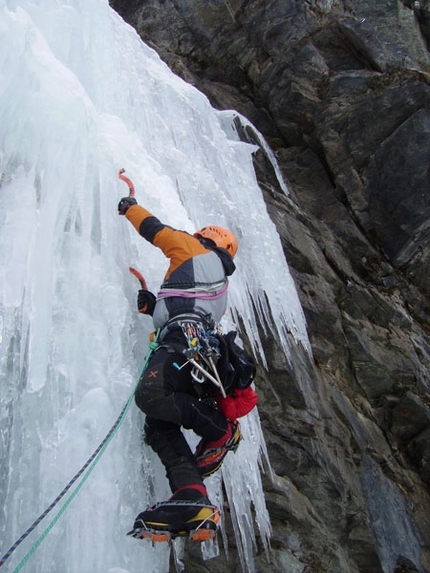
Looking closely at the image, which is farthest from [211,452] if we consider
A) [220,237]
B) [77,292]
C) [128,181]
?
[128,181]

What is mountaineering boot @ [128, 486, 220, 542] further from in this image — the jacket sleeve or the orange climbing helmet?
the orange climbing helmet

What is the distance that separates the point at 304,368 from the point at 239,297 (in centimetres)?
128

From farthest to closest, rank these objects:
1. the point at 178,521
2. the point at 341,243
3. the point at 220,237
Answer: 1. the point at 341,243
2. the point at 220,237
3. the point at 178,521

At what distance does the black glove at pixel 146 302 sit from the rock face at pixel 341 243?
6.85 feet

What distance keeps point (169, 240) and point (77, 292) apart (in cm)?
70

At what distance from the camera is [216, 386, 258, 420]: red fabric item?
10.1ft

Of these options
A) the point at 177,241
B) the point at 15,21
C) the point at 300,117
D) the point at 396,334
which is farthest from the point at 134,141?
the point at 300,117

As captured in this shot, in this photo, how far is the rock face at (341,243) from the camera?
5195 millimetres

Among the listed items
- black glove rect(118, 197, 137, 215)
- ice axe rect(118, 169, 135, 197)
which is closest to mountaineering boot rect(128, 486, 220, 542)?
black glove rect(118, 197, 137, 215)

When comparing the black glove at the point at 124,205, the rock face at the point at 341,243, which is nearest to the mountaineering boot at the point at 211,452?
the rock face at the point at 341,243

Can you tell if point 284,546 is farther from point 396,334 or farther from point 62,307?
point 396,334

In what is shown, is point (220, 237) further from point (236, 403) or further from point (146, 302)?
point (236, 403)

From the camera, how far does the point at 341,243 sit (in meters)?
8.73

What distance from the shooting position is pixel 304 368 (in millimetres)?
5867
